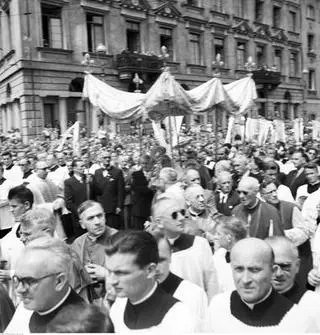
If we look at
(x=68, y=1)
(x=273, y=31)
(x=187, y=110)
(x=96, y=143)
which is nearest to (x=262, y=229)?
(x=187, y=110)

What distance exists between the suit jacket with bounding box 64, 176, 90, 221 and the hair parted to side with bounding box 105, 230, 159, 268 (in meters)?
4.84

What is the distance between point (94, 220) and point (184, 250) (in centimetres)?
80

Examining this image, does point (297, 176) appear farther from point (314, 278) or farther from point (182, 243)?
point (314, 278)

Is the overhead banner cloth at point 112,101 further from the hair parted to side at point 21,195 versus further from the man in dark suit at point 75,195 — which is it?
the hair parted to side at point 21,195

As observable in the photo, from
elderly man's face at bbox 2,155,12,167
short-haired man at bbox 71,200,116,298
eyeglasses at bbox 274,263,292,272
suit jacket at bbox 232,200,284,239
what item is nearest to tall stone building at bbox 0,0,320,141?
elderly man's face at bbox 2,155,12,167

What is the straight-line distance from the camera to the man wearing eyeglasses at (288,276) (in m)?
2.56

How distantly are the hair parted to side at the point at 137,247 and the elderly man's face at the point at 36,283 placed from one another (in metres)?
0.30

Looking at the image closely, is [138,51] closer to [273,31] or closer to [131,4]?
[131,4]

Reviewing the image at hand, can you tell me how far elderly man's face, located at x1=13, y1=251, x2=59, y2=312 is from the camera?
7.30 feet

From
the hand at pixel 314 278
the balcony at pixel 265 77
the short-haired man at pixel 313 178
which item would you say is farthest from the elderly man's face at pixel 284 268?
the balcony at pixel 265 77

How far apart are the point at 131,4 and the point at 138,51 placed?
79.0 inches

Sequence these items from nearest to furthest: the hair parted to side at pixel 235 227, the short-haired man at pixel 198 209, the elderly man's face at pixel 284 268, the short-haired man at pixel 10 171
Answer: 1. the elderly man's face at pixel 284 268
2. the hair parted to side at pixel 235 227
3. the short-haired man at pixel 198 209
4. the short-haired man at pixel 10 171

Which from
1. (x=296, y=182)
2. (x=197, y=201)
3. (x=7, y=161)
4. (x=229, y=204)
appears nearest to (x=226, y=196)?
(x=229, y=204)

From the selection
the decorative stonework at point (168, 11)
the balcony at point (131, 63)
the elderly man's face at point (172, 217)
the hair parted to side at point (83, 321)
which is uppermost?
the decorative stonework at point (168, 11)
